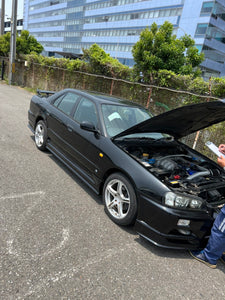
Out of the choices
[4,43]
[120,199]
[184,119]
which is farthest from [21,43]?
[120,199]

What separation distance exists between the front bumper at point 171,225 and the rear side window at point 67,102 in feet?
7.82

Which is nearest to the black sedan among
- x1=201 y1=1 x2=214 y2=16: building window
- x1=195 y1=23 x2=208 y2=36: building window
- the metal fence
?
the metal fence

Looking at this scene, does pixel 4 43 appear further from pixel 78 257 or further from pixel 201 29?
pixel 201 29

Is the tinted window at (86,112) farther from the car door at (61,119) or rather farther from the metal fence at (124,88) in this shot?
the metal fence at (124,88)

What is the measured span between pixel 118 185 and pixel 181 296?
138 centimetres

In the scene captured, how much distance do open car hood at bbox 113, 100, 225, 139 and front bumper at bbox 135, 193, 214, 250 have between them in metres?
1.02

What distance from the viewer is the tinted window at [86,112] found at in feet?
12.2

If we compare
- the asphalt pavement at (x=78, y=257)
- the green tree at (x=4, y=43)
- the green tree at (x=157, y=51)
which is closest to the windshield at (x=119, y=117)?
the asphalt pavement at (x=78, y=257)

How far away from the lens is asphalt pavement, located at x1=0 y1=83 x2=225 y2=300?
6.55 feet

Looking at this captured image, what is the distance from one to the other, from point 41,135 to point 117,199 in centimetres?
273

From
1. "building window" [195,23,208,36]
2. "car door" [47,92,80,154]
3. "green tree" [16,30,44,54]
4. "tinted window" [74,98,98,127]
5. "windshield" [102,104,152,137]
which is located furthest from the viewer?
"building window" [195,23,208,36]

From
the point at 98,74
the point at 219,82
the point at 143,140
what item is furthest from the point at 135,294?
the point at 98,74

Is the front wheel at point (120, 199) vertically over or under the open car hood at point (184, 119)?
under

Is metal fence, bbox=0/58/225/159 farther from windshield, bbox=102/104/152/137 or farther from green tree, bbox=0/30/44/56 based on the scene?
windshield, bbox=102/104/152/137
